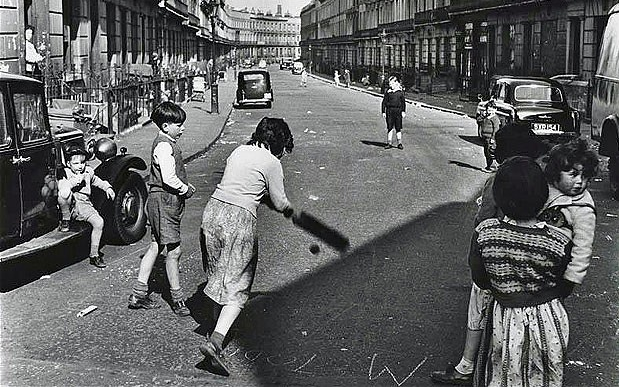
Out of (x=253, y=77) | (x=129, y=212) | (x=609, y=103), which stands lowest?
(x=129, y=212)

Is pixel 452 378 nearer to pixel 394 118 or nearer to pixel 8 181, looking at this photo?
pixel 8 181

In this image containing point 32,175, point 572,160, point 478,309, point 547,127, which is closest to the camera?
point 572,160

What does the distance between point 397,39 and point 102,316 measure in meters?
67.8

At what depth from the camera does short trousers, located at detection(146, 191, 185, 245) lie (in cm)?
653

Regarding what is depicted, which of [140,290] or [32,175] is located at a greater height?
[32,175]

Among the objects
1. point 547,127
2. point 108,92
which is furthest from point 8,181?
point 547,127

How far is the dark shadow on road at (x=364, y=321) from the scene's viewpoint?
17.7 ft

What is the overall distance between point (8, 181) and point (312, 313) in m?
2.85

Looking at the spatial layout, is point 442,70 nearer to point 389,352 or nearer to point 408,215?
point 408,215

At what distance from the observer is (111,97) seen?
64.8ft

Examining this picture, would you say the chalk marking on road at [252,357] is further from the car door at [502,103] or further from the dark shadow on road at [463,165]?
the car door at [502,103]

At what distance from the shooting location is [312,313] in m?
6.61

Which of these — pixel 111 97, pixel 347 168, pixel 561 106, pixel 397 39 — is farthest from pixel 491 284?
pixel 397 39

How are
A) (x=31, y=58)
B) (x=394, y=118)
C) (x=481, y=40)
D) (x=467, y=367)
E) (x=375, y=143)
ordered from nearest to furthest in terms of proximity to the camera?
(x=467, y=367), (x=31, y=58), (x=394, y=118), (x=375, y=143), (x=481, y=40)
